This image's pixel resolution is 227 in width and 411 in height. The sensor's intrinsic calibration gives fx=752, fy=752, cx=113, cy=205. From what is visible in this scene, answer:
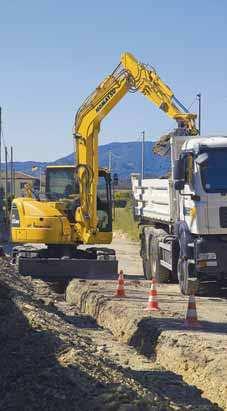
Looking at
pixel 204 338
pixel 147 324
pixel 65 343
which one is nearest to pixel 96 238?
pixel 147 324

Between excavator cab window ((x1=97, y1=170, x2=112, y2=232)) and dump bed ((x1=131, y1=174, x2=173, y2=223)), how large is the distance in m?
1.05

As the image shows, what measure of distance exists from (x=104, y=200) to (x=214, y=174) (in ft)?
15.5

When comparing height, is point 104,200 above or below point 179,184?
below

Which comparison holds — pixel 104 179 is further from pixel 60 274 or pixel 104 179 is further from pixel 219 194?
pixel 219 194

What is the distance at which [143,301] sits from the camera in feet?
47.4

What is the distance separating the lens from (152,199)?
18.4 m

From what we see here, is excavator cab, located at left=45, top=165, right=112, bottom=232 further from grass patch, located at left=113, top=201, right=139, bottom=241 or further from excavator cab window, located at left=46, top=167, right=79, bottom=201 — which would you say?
grass patch, located at left=113, top=201, right=139, bottom=241

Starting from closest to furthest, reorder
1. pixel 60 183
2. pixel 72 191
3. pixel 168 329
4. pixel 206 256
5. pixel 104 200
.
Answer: pixel 168 329 < pixel 206 256 < pixel 104 200 < pixel 72 191 < pixel 60 183

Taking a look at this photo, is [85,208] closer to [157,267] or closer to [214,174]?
[157,267]

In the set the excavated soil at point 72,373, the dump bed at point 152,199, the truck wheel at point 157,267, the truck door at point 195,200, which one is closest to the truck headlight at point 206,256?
the truck door at point 195,200

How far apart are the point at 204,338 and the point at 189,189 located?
4.60m

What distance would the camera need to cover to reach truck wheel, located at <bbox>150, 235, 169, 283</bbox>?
17469 millimetres

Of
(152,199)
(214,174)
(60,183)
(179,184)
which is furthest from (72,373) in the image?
(60,183)

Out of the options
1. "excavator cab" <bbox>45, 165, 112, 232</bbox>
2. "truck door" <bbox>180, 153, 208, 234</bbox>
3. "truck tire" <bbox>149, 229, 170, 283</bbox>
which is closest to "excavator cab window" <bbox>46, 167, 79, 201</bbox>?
"excavator cab" <bbox>45, 165, 112, 232</bbox>
